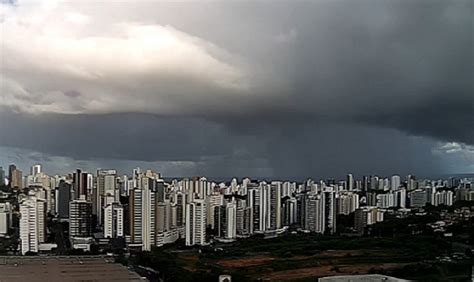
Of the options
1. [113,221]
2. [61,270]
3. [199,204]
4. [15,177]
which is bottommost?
[61,270]

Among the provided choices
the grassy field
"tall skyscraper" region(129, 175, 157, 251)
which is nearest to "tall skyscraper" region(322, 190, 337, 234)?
the grassy field

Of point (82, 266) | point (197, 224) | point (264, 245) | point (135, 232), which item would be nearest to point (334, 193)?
point (264, 245)

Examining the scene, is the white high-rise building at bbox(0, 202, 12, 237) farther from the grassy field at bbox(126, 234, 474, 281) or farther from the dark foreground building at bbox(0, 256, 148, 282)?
the grassy field at bbox(126, 234, 474, 281)

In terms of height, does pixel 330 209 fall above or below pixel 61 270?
above

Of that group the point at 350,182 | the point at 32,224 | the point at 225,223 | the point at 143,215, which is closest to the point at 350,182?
the point at 350,182

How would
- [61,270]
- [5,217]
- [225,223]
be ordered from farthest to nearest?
1. [225,223]
2. [5,217]
3. [61,270]

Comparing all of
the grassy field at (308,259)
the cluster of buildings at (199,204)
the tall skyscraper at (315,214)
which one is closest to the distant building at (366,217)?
the cluster of buildings at (199,204)

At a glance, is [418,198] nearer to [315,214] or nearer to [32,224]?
[315,214]
